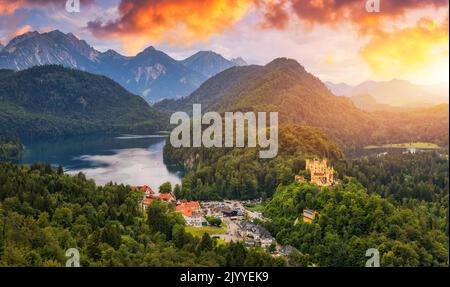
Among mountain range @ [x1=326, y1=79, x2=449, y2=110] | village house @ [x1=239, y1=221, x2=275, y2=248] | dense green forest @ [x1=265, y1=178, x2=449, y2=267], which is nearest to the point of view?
dense green forest @ [x1=265, y1=178, x2=449, y2=267]

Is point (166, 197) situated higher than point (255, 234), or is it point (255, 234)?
point (166, 197)

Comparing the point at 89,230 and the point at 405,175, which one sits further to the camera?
the point at 405,175

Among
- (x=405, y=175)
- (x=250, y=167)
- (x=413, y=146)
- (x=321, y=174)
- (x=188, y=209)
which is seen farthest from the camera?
(x=413, y=146)

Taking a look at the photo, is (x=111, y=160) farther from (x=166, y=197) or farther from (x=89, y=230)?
(x=89, y=230)

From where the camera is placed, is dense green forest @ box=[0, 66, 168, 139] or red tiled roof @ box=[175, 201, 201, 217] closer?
red tiled roof @ box=[175, 201, 201, 217]

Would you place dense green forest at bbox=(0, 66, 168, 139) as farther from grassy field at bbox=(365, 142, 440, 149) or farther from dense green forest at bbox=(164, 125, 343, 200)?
dense green forest at bbox=(164, 125, 343, 200)

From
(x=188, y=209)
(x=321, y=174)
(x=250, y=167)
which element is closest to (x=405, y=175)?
(x=250, y=167)

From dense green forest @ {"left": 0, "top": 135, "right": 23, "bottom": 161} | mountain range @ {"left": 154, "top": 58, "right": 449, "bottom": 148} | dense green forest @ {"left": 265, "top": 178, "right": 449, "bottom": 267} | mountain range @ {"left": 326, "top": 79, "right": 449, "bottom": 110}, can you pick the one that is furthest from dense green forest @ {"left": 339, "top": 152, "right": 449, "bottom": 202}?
mountain range @ {"left": 326, "top": 79, "right": 449, "bottom": 110}
